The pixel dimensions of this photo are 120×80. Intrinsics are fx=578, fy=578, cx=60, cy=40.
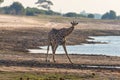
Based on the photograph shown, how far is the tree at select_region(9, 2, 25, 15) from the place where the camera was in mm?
125125

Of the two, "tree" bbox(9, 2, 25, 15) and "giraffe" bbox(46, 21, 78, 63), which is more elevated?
"giraffe" bbox(46, 21, 78, 63)

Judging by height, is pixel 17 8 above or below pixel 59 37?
below

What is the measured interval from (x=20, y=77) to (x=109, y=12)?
135897 millimetres

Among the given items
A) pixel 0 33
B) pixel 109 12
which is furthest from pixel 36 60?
pixel 109 12

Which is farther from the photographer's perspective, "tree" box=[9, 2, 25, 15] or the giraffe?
"tree" box=[9, 2, 25, 15]

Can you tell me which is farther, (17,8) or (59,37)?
(17,8)

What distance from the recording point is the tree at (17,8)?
125 meters

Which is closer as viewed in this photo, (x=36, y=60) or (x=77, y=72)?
(x=77, y=72)

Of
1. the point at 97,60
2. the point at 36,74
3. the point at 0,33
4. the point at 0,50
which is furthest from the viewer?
the point at 0,33

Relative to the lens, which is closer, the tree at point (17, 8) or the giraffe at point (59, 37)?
the giraffe at point (59, 37)

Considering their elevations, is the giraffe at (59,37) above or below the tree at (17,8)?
above

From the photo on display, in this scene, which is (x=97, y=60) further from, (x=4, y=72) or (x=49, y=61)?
(x=4, y=72)

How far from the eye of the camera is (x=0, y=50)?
116ft

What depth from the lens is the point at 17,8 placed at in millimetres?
130000
